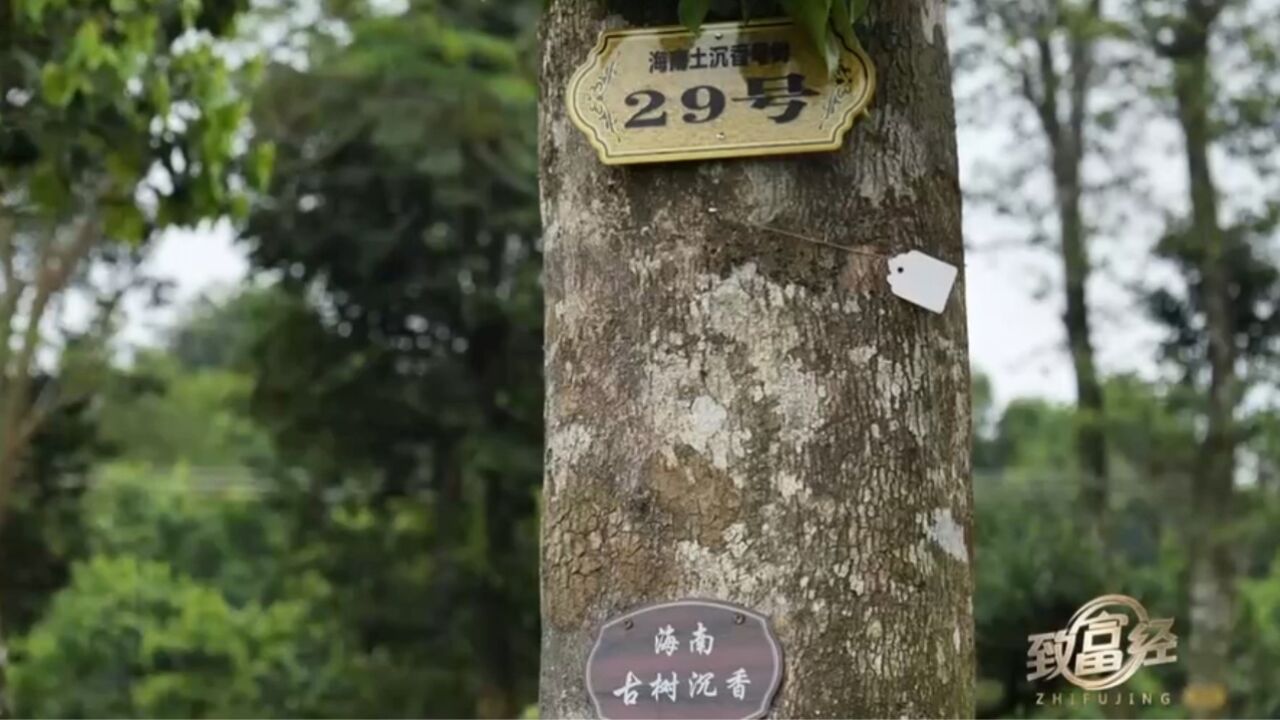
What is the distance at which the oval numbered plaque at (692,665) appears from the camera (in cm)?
171

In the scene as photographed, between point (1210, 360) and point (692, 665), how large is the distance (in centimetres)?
594

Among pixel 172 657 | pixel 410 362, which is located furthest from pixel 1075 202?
pixel 172 657

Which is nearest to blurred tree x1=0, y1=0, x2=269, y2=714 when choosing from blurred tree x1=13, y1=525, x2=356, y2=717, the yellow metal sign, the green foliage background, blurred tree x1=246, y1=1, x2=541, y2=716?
the yellow metal sign

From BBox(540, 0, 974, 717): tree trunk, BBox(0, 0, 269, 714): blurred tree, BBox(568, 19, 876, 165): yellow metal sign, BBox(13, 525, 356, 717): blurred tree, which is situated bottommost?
BBox(13, 525, 356, 717): blurred tree

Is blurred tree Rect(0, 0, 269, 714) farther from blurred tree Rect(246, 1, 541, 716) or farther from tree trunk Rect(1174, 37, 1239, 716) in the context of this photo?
blurred tree Rect(246, 1, 541, 716)

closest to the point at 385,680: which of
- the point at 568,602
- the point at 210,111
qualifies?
the point at 210,111

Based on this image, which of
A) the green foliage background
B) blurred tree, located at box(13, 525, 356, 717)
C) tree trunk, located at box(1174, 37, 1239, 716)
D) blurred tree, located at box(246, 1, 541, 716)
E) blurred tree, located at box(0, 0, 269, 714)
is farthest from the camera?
blurred tree, located at box(13, 525, 356, 717)

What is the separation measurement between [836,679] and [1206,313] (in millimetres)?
5959

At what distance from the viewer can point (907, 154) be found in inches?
71.6

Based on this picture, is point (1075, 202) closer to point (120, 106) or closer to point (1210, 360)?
point (1210, 360)

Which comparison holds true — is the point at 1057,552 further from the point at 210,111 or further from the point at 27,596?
the point at 27,596

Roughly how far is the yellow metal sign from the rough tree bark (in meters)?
5.32

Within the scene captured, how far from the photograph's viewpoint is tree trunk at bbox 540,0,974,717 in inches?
68.0

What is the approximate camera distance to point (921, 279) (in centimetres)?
179
